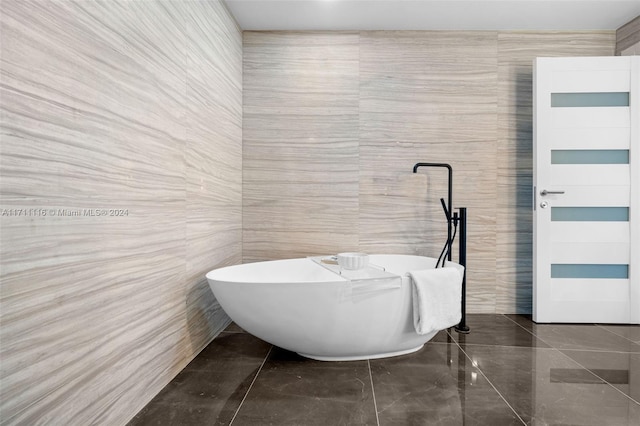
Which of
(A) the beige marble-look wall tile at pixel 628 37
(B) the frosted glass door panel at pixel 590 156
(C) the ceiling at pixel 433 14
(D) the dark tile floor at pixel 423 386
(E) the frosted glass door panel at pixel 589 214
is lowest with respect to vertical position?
(D) the dark tile floor at pixel 423 386

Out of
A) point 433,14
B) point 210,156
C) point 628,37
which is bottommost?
point 210,156

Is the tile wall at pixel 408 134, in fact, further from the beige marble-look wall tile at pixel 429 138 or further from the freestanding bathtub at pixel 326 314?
the freestanding bathtub at pixel 326 314

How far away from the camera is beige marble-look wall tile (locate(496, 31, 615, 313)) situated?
3.19 m

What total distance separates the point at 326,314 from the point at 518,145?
7.43 feet

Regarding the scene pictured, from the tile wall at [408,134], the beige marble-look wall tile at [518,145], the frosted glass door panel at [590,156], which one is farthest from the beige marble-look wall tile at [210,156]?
the frosted glass door panel at [590,156]

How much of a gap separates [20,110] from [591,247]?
3454 millimetres

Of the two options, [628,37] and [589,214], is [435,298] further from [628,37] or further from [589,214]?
[628,37]

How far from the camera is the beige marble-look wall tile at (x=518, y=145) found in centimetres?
319

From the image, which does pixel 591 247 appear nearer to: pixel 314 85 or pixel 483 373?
pixel 483 373

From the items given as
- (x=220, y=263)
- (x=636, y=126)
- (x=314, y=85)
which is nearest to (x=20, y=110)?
(x=220, y=263)

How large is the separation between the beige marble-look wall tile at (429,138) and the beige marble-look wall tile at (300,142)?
146 millimetres

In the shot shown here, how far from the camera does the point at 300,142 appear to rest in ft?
10.6

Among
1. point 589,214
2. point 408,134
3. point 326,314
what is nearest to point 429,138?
point 408,134

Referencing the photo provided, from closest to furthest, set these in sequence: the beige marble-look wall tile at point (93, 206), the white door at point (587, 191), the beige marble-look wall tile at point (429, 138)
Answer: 1. the beige marble-look wall tile at point (93, 206)
2. the white door at point (587, 191)
3. the beige marble-look wall tile at point (429, 138)
